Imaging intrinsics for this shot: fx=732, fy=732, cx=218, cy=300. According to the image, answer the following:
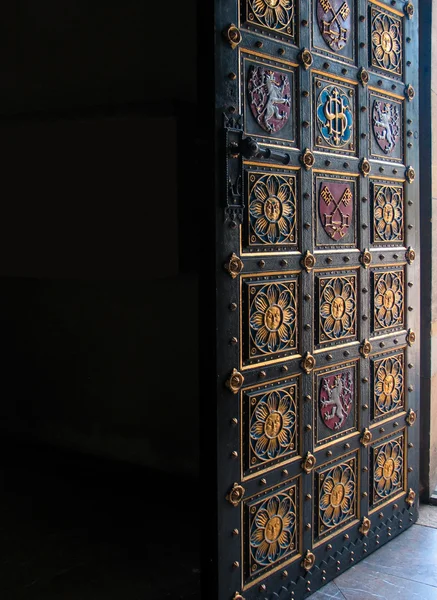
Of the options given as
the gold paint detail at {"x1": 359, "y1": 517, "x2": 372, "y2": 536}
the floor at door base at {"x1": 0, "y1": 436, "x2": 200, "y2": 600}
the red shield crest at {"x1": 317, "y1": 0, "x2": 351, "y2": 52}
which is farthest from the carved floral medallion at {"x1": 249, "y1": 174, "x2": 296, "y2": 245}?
the floor at door base at {"x1": 0, "y1": 436, "x2": 200, "y2": 600}

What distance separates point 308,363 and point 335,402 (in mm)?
282

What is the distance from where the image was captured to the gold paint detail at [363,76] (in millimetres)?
3172

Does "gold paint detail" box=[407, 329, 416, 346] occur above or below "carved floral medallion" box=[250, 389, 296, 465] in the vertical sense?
above

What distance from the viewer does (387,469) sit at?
3428 millimetres

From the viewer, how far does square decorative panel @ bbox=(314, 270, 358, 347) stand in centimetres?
298

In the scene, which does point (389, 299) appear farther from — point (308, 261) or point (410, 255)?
point (308, 261)

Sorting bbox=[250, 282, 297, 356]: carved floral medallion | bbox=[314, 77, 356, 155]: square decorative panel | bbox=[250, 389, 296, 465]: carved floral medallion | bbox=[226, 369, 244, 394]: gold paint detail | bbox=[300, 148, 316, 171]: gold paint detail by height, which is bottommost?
bbox=[250, 389, 296, 465]: carved floral medallion

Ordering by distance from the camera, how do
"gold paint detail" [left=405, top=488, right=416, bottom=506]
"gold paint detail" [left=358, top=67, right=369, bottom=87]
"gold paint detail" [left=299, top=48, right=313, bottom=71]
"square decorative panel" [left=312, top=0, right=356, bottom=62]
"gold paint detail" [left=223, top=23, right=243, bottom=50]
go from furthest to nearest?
"gold paint detail" [left=405, top=488, right=416, bottom=506] < "gold paint detail" [left=358, top=67, right=369, bottom=87] < "square decorative panel" [left=312, top=0, right=356, bottom=62] < "gold paint detail" [left=299, top=48, right=313, bottom=71] < "gold paint detail" [left=223, top=23, right=243, bottom=50]

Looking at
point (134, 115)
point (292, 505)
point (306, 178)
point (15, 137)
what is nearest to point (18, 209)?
point (15, 137)

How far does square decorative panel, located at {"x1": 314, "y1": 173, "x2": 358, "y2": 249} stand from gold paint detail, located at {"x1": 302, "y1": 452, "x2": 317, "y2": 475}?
85 centimetres

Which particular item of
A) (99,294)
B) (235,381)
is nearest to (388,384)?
(235,381)

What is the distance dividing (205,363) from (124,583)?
1099mm

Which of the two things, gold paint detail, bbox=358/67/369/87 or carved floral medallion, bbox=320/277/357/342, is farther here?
gold paint detail, bbox=358/67/369/87

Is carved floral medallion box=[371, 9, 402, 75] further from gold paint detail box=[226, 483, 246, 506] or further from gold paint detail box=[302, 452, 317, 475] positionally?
gold paint detail box=[226, 483, 246, 506]
